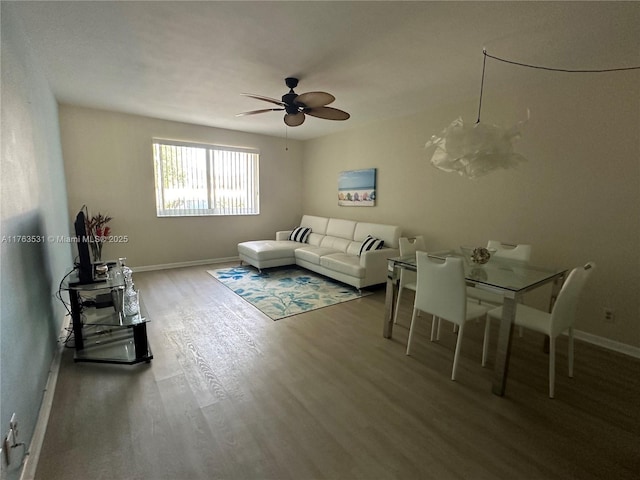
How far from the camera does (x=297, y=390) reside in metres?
2.01

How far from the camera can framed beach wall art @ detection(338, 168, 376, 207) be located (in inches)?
194

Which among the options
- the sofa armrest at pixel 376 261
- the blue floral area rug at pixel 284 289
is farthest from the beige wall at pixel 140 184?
the sofa armrest at pixel 376 261

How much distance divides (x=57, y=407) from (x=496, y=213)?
425 cm

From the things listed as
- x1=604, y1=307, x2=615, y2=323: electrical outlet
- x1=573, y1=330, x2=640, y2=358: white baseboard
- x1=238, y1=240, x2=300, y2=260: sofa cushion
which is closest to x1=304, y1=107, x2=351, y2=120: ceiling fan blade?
x1=238, y1=240, x2=300, y2=260: sofa cushion

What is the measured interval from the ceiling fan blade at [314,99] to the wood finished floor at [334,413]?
2175mm

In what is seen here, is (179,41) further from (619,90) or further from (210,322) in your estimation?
(619,90)

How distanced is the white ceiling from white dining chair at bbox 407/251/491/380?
164 centimetres

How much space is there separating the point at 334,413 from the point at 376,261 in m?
2.46

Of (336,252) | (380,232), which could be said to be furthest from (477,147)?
(336,252)

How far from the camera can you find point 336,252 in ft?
15.5

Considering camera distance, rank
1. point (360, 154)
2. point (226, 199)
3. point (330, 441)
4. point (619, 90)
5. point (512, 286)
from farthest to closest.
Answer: point (226, 199)
point (360, 154)
point (619, 90)
point (512, 286)
point (330, 441)

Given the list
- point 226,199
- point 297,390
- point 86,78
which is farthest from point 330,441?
point 226,199

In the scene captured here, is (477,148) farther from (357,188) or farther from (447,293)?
(357,188)

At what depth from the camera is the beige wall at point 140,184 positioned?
4273 millimetres
